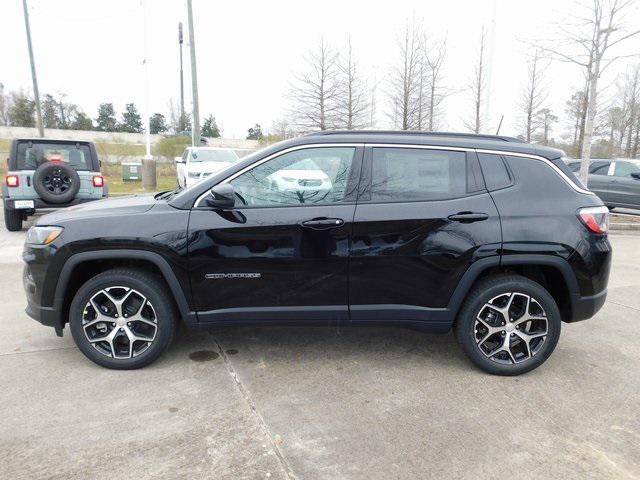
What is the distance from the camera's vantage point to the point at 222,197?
325cm

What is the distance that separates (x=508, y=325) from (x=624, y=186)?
38.3 feet

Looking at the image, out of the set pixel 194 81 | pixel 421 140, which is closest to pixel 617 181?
pixel 421 140

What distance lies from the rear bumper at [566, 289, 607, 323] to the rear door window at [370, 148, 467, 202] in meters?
1.16

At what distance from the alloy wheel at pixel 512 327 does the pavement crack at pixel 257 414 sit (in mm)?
1682

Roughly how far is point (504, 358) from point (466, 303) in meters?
0.52

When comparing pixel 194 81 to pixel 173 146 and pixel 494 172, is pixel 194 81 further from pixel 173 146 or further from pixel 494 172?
pixel 494 172

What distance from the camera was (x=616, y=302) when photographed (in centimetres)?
537

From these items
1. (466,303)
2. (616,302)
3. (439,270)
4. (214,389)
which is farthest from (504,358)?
(616,302)

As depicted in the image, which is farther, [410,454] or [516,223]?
[516,223]

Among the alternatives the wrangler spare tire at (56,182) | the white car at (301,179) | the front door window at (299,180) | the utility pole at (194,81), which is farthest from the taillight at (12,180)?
the utility pole at (194,81)

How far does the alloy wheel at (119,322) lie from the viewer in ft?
11.2

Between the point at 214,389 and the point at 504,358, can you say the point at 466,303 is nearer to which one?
the point at 504,358

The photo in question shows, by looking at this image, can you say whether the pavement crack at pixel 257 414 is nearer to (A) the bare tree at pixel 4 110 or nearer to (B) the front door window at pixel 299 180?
(B) the front door window at pixel 299 180

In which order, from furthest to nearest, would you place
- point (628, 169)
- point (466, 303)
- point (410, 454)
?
point (628, 169) < point (466, 303) < point (410, 454)
